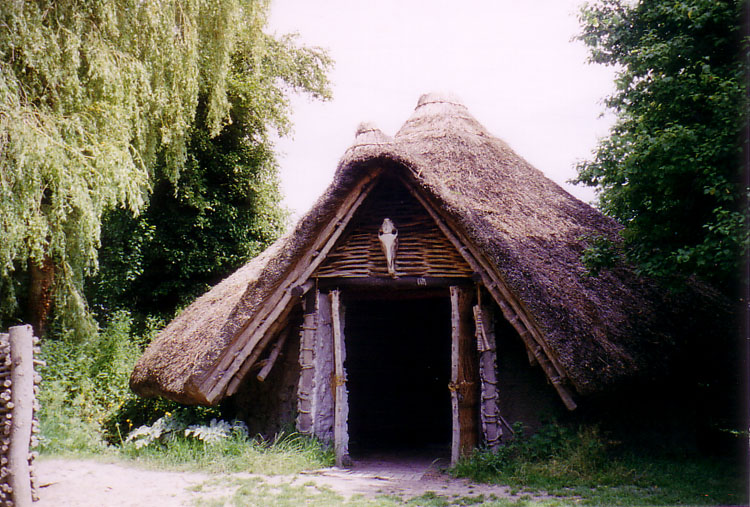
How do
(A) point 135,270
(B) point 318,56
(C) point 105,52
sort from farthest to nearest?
(B) point 318,56 < (A) point 135,270 < (C) point 105,52

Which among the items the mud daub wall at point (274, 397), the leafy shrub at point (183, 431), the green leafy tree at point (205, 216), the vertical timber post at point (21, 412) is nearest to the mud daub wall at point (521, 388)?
the mud daub wall at point (274, 397)

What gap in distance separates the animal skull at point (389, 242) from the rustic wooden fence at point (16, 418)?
13.5 ft

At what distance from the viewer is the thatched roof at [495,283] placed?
6.68m

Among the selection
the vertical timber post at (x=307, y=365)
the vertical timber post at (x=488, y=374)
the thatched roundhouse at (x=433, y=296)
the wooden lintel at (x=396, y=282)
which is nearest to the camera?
the thatched roundhouse at (x=433, y=296)

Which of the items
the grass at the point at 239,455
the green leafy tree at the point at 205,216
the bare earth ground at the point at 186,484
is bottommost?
the bare earth ground at the point at 186,484

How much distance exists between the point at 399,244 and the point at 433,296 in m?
0.90

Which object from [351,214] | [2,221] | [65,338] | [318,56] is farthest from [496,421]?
[318,56]

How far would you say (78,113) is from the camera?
8602mm

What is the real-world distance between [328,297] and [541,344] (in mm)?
2935

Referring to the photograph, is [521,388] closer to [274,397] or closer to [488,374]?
[488,374]

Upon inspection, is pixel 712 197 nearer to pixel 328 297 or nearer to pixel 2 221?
pixel 328 297

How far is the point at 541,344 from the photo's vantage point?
6.71 meters

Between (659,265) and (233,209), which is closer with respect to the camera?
(659,265)

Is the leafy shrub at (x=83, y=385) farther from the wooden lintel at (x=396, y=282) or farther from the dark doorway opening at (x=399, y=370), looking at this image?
the wooden lintel at (x=396, y=282)
